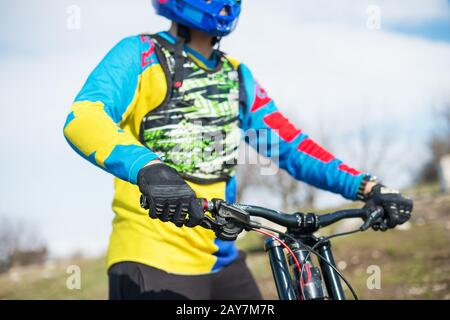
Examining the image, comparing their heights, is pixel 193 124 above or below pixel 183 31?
below

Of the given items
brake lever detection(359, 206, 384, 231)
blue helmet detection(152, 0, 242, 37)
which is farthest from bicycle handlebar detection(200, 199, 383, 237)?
blue helmet detection(152, 0, 242, 37)

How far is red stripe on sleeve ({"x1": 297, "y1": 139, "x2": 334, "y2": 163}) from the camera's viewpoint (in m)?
3.84

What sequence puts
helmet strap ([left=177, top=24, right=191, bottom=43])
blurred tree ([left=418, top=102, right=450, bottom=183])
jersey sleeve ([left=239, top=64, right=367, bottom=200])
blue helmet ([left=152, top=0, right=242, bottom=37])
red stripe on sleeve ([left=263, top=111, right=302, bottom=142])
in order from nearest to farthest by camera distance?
blue helmet ([left=152, top=0, right=242, bottom=37]), helmet strap ([left=177, top=24, right=191, bottom=43]), jersey sleeve ([left=239, top=64, right=367, bottom=200]), red stripe on sleeve ([left=263, top=111, right=302, bottom=142]), blurred tree ([left=418, top=102, right=450, bottom=183])

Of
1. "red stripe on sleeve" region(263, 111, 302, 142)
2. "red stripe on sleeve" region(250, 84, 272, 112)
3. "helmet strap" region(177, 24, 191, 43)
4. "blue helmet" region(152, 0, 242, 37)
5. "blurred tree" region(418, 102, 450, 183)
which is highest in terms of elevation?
"blue helmet" region(152, 0, 242, 37)

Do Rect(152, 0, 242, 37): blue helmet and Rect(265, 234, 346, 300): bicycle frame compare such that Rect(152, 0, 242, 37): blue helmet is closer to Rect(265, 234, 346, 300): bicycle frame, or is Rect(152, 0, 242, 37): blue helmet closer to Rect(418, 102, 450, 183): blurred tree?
Rect(265, 234, 346, 300): bicycle frame

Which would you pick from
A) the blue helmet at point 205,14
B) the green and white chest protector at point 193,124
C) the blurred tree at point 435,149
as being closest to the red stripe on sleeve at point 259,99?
the green and white chest protector at point 193,124

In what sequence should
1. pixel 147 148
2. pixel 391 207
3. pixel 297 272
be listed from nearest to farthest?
pixel 297 272 < pixel 147 148 < pixel 391 207

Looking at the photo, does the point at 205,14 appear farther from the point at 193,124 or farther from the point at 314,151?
the point at 314,151

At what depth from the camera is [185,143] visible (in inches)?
135

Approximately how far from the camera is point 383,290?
781 cm

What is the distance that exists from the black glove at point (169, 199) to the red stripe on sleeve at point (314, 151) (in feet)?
5.15

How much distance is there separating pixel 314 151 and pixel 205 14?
1076 millimetres

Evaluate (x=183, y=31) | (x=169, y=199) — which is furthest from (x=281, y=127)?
(x=169, y=199)
